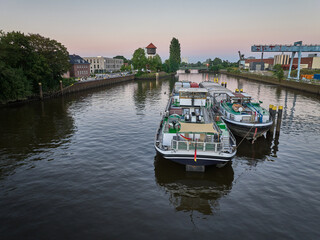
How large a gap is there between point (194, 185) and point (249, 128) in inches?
530

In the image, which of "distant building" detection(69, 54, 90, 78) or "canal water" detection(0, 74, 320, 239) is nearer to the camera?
"canal water" detection(0, 74, 320, 239)

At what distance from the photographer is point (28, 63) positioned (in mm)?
56281

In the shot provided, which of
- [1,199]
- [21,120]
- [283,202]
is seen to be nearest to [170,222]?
[283,202]

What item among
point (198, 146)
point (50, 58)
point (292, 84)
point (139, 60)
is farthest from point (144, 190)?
point (139, 60)

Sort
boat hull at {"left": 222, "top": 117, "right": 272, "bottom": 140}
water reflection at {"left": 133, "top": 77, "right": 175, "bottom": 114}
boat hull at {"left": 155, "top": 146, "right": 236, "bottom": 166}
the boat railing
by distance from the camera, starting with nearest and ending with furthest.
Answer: boat hull at {"left": 155, "top": 146, "right": 236, "bottom": 166}
the boat railing
boat hull at {"left": 222, "top": 117, "right": 272, "bottom": 140}
water reflection at {"left": 133, "top": 77, "right": 175, "bottom": 114}

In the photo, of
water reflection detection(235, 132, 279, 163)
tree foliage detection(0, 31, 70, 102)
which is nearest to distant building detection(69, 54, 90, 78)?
tree foliage detection(0, 31, 70, 102)

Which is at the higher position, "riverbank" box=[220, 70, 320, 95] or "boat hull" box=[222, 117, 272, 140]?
"riverbank" box=[220, 70, 320, 95]

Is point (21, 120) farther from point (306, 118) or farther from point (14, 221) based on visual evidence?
point (306, 118)

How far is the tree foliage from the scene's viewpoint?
48.2 meters

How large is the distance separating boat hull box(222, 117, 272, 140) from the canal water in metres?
1.33

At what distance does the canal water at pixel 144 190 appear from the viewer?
13.7 m

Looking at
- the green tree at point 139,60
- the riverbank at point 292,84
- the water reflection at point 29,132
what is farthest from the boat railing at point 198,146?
the green tree at point 139,60

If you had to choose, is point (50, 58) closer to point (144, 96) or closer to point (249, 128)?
point (144, 96)

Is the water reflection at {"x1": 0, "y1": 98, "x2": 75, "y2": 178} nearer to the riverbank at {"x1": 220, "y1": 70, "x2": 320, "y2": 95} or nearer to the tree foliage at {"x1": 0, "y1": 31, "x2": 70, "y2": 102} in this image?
the tree foliage at {"x1": 0, "y1": 31, "x2": 70, "y2": 102}
